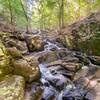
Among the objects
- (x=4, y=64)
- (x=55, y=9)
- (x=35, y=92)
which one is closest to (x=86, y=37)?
(x=35, y=92)

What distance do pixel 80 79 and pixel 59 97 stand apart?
2350 mm

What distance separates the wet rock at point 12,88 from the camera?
653cm

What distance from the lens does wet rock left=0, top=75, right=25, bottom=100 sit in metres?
6.53

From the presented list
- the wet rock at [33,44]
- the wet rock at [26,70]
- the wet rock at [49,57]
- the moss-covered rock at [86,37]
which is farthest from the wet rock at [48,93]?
the moss-covered rock at [86,37]

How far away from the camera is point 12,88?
276 inches

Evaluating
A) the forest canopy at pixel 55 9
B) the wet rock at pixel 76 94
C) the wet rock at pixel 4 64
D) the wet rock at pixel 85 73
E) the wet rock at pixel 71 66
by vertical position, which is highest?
the forest canopy at pixel 55 9

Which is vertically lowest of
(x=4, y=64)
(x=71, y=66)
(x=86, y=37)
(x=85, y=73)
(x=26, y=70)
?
(x=85, y=73)

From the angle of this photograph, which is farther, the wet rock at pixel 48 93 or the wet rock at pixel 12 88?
the wet rock at pixel 48 93

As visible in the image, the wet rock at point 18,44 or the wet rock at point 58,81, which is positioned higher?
the wet rock at point 18,44

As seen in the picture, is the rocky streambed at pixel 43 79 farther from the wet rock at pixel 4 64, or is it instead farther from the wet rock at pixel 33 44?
the wet rock at pixel 33 44

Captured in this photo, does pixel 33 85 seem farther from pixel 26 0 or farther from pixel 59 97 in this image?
pixel 26 0

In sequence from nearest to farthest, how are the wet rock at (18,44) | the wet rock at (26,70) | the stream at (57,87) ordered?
1. the stream at (57,87)
2. the wet rock at (26,70)
3. the wet rock at (18,44)

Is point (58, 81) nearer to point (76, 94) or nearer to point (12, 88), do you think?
point (76, 94)

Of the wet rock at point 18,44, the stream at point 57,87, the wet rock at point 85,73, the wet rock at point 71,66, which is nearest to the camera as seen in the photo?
the stream at point 57,87
